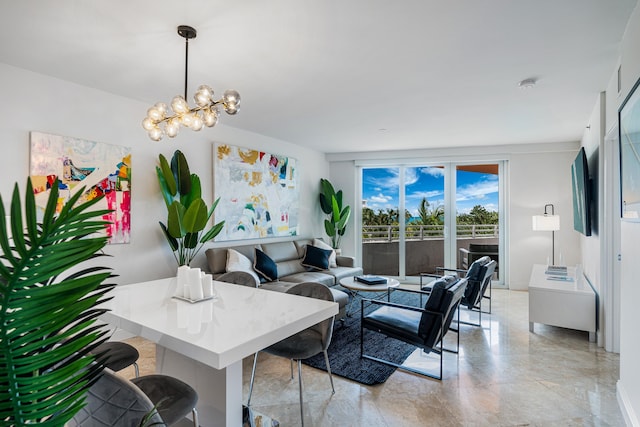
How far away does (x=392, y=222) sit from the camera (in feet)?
22.0

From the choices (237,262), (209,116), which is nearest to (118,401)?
(209,116)

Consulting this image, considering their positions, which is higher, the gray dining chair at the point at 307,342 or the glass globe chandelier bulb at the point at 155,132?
the glass globe chandelier bulb at the point at 155,132

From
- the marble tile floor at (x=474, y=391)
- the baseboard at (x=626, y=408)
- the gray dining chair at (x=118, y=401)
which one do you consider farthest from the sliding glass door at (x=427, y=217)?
the gray dining chair at (x=118, y=401)

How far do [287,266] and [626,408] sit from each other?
375 cm

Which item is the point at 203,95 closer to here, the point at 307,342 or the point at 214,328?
the point at 214,328

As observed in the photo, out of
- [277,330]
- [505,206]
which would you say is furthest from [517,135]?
[277,330]

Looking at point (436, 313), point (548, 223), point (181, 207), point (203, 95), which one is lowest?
point (436, 313)

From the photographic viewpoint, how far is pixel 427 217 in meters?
6.50

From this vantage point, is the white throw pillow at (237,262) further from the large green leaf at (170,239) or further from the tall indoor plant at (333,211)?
the tall indoor plant at (333,211)

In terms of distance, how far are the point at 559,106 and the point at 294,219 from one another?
390cm

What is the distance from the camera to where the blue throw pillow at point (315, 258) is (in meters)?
5.25

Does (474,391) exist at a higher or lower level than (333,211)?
lower

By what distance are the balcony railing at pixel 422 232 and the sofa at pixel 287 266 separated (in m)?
1.38

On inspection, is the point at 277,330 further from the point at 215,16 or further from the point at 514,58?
the point at 514,58
